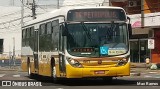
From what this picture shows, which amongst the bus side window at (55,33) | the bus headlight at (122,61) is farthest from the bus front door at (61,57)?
the bus headlight at (122,61)

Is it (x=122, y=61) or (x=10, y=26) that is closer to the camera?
(x=122, y=61)

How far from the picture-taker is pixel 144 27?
49875 millimetres

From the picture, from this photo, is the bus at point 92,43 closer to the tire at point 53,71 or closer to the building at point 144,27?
the tire at point 53,71

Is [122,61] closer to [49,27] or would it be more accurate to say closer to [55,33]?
[55,33]

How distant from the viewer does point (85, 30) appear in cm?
1980

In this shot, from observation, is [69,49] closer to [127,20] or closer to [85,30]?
[85,30]

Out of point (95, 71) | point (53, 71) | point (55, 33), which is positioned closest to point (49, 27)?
point (55, 33)

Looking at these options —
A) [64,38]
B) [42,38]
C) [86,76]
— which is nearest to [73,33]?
[64,38]

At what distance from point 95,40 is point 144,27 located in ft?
101

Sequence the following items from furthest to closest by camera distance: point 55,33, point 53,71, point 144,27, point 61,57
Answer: point 144,27 < point 53,71 < point 55,33 < point 61,57

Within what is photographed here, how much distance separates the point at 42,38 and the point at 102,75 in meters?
5.49

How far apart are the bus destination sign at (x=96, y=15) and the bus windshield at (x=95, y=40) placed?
0.28 m

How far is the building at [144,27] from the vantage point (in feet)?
161

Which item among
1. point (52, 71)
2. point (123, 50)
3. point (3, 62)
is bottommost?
point (3, 62)
